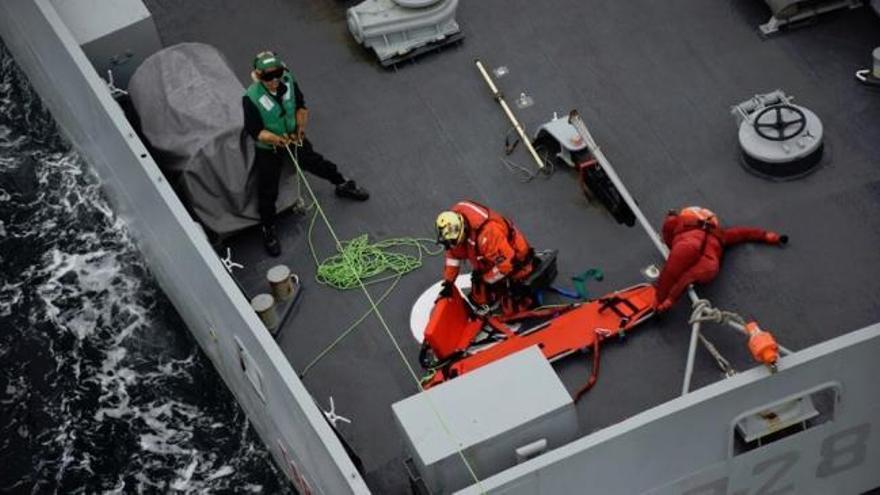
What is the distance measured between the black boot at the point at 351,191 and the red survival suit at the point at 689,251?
6.95 feet

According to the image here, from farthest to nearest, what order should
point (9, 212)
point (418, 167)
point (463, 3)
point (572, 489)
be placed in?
point (9, 212) → point (463, 3) → point (418, 167) → point (572, 489)

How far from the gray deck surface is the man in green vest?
0.76 feet

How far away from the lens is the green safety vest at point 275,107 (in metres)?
10.5

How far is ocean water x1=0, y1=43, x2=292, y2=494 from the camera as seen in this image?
11.9 metres

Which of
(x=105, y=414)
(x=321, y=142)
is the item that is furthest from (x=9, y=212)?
(x=321, y=142)

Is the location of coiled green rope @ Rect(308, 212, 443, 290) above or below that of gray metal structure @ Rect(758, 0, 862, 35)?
above

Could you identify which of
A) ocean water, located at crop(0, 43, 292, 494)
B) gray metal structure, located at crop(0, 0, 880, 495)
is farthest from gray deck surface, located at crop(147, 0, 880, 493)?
ocean water, located at crop(0, 43, 292, 494)

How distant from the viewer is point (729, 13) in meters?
11.9

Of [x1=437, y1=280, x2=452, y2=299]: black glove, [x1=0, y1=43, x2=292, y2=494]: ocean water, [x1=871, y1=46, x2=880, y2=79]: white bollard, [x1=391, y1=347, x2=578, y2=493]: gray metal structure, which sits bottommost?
[x1=0, y1=43, x2=292, y2=494]: ocean water

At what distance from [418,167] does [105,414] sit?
316cm

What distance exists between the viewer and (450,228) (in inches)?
384

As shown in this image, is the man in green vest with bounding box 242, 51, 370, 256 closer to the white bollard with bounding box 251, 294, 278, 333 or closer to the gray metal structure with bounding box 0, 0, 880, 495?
the gray metal structure with bounding box 0, 0, 880, 495

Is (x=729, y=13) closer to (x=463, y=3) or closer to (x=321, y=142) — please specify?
(x=463, y=3)

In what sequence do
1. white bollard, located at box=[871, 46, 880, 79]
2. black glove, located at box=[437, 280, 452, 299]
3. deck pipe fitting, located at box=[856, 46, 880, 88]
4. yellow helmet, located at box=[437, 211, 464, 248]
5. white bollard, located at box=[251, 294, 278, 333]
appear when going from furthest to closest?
deck pipe fitting, located at box=[856, 46, 880, 88] < white bollard, located at box=[871, 46, 880, 79] < white bollard, located at box=[251, 294, 278, 333] < black glove, located at box=[437, 280, 452, 299] < yellow helmet, located at box=[437, 211, 464, 248]
